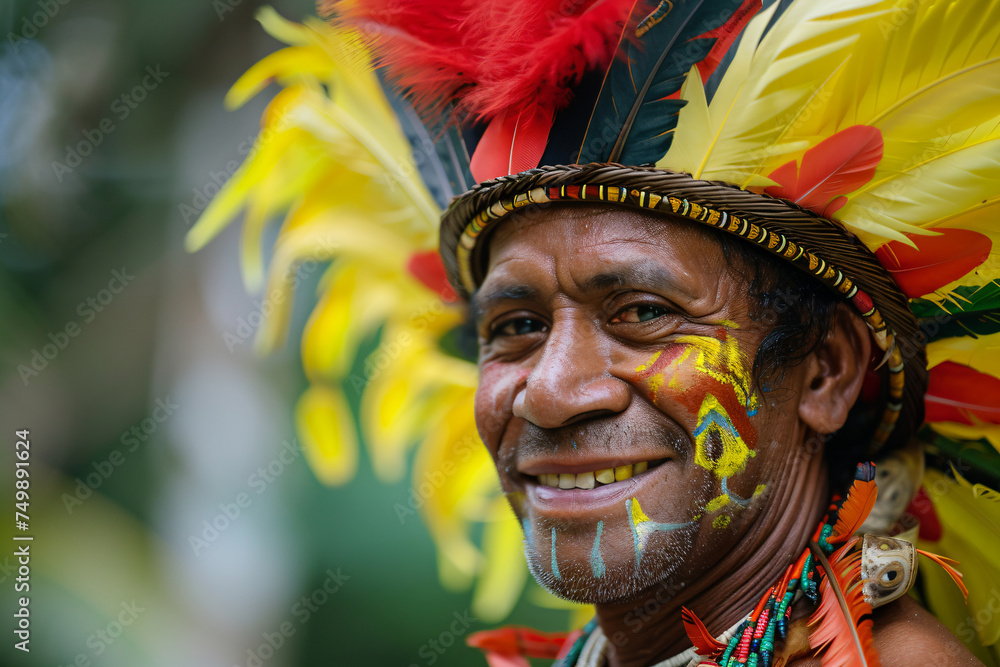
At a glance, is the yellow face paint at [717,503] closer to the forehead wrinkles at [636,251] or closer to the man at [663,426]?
the man at [663,426]

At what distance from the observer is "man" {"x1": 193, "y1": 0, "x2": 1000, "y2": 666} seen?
5.66ft

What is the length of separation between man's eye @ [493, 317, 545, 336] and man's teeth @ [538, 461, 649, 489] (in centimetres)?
40

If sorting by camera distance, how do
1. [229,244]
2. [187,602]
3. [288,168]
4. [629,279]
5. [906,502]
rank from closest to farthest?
[629,279] < [906,502] < [288,168] < [187,602] < [229,244]

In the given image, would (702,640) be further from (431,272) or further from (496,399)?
(431,272)

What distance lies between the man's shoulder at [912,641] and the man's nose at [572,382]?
0.70 m

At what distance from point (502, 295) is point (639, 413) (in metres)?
0.49

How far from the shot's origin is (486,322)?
6.99ft

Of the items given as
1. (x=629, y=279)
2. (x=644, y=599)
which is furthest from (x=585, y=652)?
(x=629, y=279)

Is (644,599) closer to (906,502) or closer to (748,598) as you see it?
(748,598)

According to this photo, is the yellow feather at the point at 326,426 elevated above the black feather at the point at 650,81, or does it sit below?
below

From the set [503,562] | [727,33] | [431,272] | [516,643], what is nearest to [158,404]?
[503,562]

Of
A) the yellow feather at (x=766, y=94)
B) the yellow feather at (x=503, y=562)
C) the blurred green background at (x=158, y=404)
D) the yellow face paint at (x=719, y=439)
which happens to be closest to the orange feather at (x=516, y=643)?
the yellow feather at (x=503, y=562)

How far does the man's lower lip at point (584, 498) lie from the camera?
5.75 feet

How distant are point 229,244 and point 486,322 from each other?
515 cm
